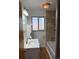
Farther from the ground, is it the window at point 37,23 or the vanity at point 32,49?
the window at point 37,23

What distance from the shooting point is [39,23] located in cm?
227

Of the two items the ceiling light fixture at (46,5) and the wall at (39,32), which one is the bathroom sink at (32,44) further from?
the ceiling light fixture at (46,5)

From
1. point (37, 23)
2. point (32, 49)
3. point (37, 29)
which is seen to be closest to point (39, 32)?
point (37, 29)

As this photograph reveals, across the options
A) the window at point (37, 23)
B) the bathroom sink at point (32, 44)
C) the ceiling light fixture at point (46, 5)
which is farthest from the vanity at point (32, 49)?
the ceiling light fixture at point (46, 5)

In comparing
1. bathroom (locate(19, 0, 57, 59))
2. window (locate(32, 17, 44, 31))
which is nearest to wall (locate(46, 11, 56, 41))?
bathroom (locate(19, 0, 57, 59))

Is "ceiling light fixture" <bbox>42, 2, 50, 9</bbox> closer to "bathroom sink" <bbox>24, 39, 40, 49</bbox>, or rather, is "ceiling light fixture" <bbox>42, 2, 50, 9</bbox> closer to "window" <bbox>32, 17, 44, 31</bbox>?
"window" <bbox>32, 17, 44, 31</bbox>

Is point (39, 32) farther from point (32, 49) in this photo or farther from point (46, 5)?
point (46, 5)

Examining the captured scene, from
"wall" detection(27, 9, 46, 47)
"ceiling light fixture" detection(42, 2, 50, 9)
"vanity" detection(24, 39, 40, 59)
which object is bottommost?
"vanity" detection(24, 39, 40, 59)

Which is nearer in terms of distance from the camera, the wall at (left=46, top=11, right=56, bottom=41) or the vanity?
the wall at (left=46, top=11, right=56, bottom=41)
